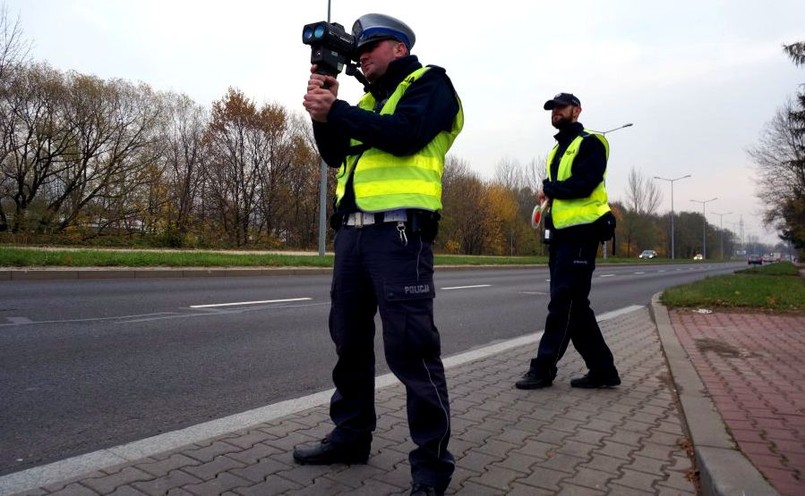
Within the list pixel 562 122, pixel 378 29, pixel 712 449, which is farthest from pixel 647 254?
pixel 378 29

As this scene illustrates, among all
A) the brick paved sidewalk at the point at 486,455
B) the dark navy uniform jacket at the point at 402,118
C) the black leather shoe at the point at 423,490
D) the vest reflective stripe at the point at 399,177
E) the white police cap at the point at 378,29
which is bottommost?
the brick paved sidewalk at the point at 486,455

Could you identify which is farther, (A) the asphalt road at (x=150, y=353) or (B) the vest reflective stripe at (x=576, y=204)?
(B) the vest reflective stripe at (x=576, y=204)

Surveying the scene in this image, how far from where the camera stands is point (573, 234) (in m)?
4.19

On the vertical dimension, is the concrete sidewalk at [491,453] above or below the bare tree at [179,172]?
below

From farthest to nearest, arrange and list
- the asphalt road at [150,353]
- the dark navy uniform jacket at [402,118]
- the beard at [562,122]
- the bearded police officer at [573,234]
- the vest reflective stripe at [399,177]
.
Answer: the beard at [562,122] < the bearded police officer at [573,234] < the asphalt road at [150,353] < the vest reflective stripe at [399,177] < the dark navy uniform jacket at [402,118]

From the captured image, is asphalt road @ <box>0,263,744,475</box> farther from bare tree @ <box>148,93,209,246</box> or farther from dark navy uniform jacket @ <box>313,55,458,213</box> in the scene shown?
bare tree @ <box>148,93,209,246</box>

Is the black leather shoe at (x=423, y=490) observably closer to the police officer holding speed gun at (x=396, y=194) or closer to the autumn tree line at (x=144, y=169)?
the police officer holding speed gun at (x=396, y=194)

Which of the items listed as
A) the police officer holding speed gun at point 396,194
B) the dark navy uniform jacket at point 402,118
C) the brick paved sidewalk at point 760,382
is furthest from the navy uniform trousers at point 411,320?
the brick paved sidewalk at point 760,382

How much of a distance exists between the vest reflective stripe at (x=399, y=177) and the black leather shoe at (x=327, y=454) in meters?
1.16

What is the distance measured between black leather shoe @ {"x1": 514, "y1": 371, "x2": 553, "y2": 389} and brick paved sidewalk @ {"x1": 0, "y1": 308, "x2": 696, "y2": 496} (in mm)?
76

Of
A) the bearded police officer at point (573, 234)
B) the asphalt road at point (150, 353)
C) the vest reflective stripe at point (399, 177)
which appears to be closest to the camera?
the vest reflective stripe at point (399, 177)

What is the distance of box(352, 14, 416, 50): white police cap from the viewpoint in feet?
8.27

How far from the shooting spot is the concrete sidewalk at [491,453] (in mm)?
2549

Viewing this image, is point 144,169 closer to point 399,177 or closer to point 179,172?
point 179,172
